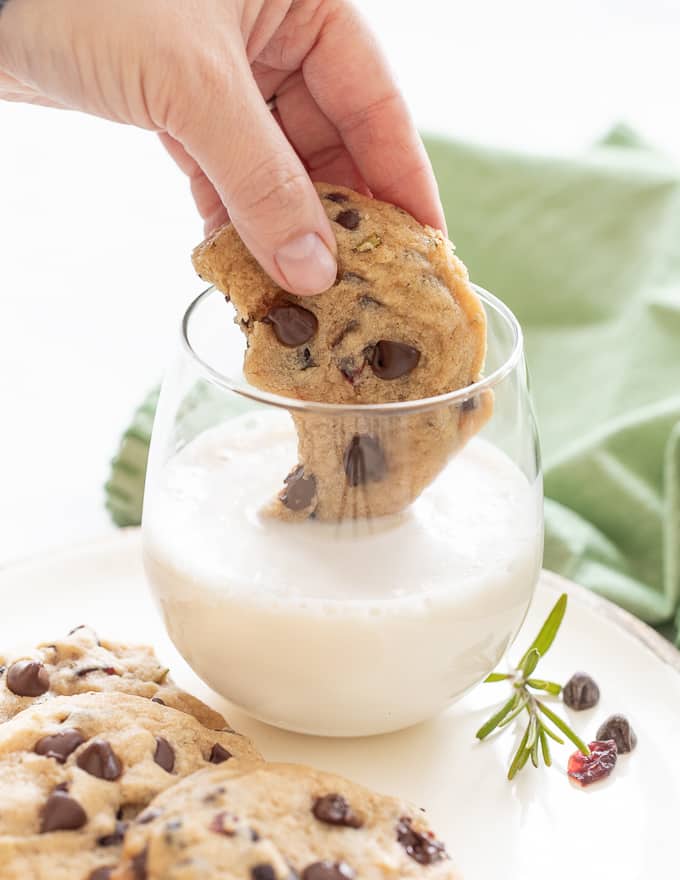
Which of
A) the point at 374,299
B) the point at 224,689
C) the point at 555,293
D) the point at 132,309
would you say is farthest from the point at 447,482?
the point at 132,309

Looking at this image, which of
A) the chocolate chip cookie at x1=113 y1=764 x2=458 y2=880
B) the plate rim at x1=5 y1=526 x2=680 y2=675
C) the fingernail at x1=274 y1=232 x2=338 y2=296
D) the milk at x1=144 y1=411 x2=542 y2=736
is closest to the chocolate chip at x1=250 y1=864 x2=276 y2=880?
the chocolate chip cookie at x1=113 y1=764 x2=458 y2=880

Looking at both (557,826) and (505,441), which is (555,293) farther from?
(557,826)

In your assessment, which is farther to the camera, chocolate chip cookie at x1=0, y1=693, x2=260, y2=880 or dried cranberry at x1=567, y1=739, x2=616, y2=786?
dried cranberry at x1=567, y1=739, x2=616, y2=786

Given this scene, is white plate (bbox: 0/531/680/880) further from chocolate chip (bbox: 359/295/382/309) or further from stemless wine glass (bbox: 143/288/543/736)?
chocolate chip (bbox: 359/295/382/309)

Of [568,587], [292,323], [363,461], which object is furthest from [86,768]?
[568,587]

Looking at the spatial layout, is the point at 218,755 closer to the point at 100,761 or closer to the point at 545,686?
the point at 100,761

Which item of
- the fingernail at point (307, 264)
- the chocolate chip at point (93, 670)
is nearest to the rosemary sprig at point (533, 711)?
the chocolate chip at point (93, 670)
